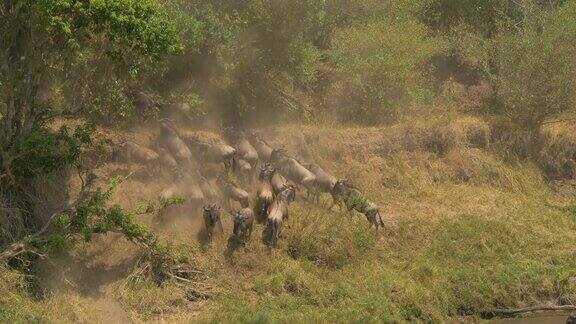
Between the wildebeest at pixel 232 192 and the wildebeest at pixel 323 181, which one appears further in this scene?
the wildebeest at pixel 323 181

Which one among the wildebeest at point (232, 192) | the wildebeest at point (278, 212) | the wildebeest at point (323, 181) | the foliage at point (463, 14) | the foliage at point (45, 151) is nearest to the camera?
the foliage at point (45, 151)

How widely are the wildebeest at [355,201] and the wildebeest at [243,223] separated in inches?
116

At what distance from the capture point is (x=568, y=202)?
2262 cm

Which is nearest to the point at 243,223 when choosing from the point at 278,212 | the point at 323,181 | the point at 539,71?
the point at 278,212

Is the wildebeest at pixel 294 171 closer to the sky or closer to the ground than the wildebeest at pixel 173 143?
closer to the ground

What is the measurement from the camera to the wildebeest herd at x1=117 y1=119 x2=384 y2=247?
17.2 metres

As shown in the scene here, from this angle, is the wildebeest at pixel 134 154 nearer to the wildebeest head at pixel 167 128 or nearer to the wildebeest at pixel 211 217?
the wildebeest head at pixel 167 128

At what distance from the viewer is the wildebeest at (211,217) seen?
54.9ft

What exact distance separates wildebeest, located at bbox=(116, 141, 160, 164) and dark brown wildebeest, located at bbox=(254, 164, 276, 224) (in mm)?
2719

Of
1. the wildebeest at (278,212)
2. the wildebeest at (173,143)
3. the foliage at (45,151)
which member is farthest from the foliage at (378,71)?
the foliage at (45,151)

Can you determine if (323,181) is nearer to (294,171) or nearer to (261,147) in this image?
(294,171)

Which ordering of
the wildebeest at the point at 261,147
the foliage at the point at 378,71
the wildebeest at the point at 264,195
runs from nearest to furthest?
1. the wildebeest at the point at 264,195
2. the wildebeest at the point at 261,147
3. the foliage at the point at 378,71

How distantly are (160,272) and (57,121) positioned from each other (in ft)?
17.9

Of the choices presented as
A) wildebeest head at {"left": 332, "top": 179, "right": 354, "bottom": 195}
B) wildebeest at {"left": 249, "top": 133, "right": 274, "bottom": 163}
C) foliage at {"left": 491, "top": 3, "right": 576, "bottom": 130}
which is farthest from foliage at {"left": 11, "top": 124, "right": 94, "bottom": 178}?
foliage at {"left": 491, "top": 3, "right": 576, "bottom": 130}
